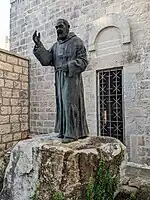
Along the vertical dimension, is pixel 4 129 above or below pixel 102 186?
above

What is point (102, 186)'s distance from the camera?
2.67 meters

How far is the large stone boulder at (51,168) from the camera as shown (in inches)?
95.6

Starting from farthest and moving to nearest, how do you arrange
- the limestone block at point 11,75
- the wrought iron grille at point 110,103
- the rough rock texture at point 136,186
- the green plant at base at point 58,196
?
the limestone block at point 11,75 < the wrought iron grille at point 110,103 < the rough rock texture at point 136,186 < the green plant at base at point 58,196

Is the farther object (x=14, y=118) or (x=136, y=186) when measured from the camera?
(x=14, y=118)

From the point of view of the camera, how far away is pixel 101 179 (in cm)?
265

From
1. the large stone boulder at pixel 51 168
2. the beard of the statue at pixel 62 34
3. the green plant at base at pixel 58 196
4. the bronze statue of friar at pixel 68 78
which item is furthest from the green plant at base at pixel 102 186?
the beard of the statue at pixel 62 34

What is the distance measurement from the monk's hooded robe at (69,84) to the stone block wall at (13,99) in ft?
10.2

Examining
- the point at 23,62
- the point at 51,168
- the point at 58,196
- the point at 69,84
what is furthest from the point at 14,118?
the point at 58,196

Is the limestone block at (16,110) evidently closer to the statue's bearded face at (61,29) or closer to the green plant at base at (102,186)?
the statue's bearded face at (61,29)

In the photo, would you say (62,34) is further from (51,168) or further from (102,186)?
(102,186)

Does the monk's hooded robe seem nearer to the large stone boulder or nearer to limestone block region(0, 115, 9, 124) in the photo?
the large stone boulder

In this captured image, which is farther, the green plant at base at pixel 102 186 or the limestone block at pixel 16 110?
the limestone block at pixel 16 110

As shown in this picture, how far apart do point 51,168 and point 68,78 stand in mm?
1115

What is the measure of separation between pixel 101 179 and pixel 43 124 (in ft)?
14.3
